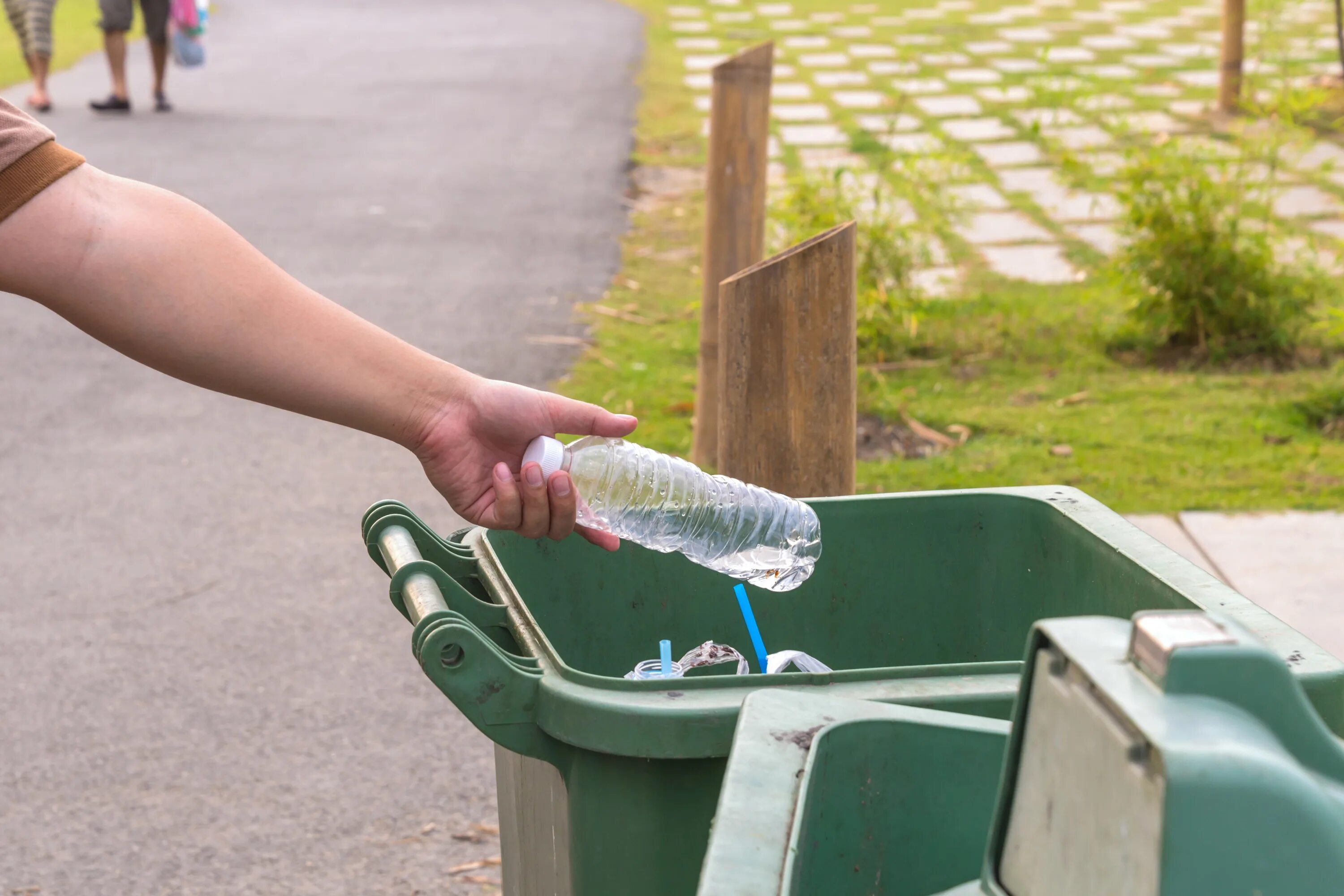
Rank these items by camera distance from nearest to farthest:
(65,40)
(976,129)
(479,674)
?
1. (479,674)
2. (976,129)
3. (65,40)

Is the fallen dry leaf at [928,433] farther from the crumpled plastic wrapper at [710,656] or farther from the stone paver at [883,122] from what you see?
the stone paver at [883,122]

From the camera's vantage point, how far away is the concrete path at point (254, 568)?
2.92 metres

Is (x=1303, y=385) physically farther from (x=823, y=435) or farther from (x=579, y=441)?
(x=579, y=441)

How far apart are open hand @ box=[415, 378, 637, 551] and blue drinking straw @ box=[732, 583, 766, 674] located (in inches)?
7.3

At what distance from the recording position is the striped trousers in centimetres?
1078

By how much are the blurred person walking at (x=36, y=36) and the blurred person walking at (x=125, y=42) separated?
1.25 ft

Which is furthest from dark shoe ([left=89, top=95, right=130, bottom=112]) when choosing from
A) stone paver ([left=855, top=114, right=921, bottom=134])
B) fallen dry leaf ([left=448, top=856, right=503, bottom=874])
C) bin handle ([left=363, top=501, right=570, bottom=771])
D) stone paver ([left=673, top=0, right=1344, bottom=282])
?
bin handle ([left=363, top=501, right=570, bottom=771])

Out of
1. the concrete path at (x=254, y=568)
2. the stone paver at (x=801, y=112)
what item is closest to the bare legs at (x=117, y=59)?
the concrete path at (x=254, y=568)

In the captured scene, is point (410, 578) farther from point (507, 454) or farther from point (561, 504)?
point (507, 454)

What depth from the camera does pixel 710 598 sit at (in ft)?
7.05

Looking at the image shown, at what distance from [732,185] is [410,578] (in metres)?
2.66

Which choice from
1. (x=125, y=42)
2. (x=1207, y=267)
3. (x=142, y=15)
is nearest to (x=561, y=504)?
(x=1207, y=267)

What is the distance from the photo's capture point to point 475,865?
9.20 ft

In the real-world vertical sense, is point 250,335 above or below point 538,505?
above
